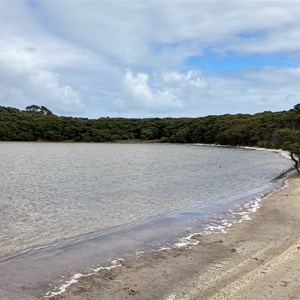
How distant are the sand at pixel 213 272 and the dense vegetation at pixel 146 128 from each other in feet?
302

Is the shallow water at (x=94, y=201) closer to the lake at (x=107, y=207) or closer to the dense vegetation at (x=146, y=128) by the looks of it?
the lake at (x=107, y=207)

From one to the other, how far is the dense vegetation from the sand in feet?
302

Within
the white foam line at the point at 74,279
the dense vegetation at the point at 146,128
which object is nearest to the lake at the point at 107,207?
the white foam line at the point at 74,279

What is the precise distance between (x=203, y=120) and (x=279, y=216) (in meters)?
124

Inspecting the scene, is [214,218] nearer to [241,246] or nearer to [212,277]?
[241,246]

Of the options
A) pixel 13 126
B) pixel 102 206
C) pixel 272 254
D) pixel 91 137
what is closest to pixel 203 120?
pixel 91 137

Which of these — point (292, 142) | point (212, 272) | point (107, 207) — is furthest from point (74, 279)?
point (292, 142)

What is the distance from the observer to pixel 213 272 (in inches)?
336

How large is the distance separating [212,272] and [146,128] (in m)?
150

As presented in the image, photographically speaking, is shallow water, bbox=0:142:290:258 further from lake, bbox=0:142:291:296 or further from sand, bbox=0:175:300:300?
sand, bbox=0:175:300:300

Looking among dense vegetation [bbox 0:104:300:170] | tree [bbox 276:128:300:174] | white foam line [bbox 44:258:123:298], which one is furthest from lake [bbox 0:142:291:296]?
dense vegetation [bbox 0:104:300:170]

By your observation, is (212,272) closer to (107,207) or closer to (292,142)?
(107,207)

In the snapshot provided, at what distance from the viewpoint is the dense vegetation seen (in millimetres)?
110800

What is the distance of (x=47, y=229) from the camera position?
1388cm
